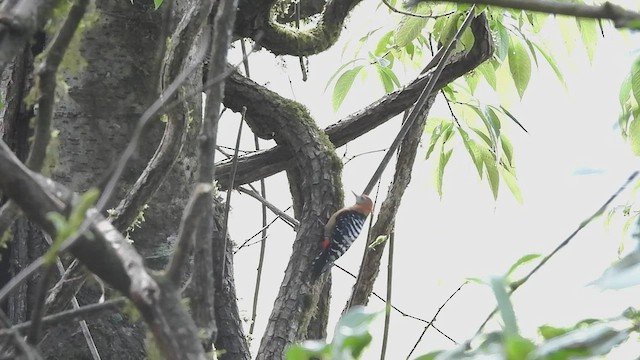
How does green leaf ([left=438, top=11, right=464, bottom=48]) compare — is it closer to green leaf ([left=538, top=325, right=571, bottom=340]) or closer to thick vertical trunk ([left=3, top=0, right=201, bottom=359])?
thick vertical trunk ([left=3, top=0, right=201, bottom=359])

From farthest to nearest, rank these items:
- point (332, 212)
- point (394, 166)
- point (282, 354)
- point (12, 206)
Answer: point (394, 166) < point (332, 212) < point (282, 354) < point (12, 206)

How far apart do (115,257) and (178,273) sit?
0.04 meters

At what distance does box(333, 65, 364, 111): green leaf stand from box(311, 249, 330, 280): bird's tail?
1.17 ft

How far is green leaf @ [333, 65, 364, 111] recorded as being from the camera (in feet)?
5.38

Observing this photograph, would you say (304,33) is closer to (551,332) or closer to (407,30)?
(407,30)

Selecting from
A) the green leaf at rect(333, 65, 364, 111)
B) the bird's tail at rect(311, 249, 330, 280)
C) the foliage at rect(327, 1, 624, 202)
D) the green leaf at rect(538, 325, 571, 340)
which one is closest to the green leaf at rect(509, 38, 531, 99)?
the foliage at rect(327, 1, 624, 202)

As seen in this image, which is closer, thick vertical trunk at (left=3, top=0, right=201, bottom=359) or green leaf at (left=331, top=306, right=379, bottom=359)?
green leaf at (left=331, top=306, right=379, bottom=359)

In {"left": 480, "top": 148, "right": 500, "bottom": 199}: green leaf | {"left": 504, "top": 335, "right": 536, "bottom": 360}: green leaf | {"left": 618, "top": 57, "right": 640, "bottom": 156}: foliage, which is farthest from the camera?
{"left": 480, "top": 148, "right": 500, "bottom": 199}: green leaf

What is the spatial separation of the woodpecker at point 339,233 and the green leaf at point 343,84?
8.2 inches

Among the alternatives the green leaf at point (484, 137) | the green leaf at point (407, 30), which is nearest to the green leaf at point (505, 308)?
the green leaf at point (407, 30)

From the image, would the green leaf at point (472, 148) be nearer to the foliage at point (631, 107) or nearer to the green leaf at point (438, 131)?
the green leaf at point (438, 131)

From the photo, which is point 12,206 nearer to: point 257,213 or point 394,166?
point 394,166

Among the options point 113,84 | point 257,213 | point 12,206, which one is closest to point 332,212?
point 113,84

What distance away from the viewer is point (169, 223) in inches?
51.3
